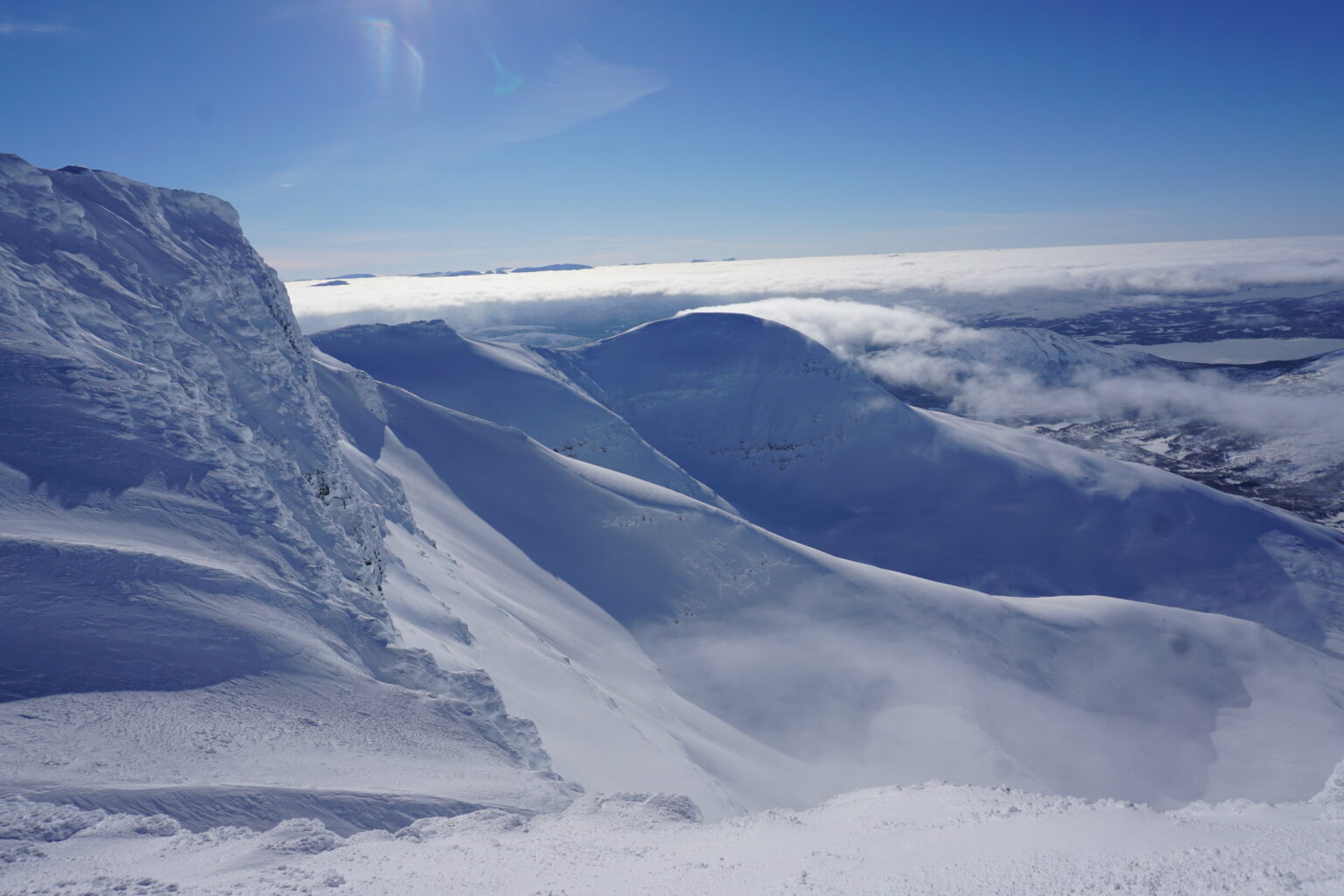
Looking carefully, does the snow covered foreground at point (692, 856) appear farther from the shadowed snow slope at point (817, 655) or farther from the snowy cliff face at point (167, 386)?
the shadowed snow slope at point (817, 655)

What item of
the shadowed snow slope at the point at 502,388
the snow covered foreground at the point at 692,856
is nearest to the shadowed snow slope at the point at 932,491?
the shadowed snow slope at the point at 502,388

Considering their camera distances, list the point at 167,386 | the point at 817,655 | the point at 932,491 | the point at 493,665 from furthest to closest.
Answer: the point at 932,491 < the point at 817,655 < the point at 493,665 < the point at 167,386

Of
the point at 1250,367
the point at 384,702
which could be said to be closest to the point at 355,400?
the point at 384,702

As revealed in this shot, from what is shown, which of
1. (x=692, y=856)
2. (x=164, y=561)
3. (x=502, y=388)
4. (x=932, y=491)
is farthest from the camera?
(x=932, y=491)

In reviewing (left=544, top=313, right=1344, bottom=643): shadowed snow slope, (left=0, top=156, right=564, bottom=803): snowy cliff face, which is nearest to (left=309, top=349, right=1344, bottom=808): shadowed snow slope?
(left=0, top=156, right=564, bottom=803): snowy cliff face

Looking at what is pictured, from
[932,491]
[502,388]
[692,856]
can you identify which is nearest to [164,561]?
[692,856]

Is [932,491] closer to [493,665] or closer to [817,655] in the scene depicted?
[817,655]
